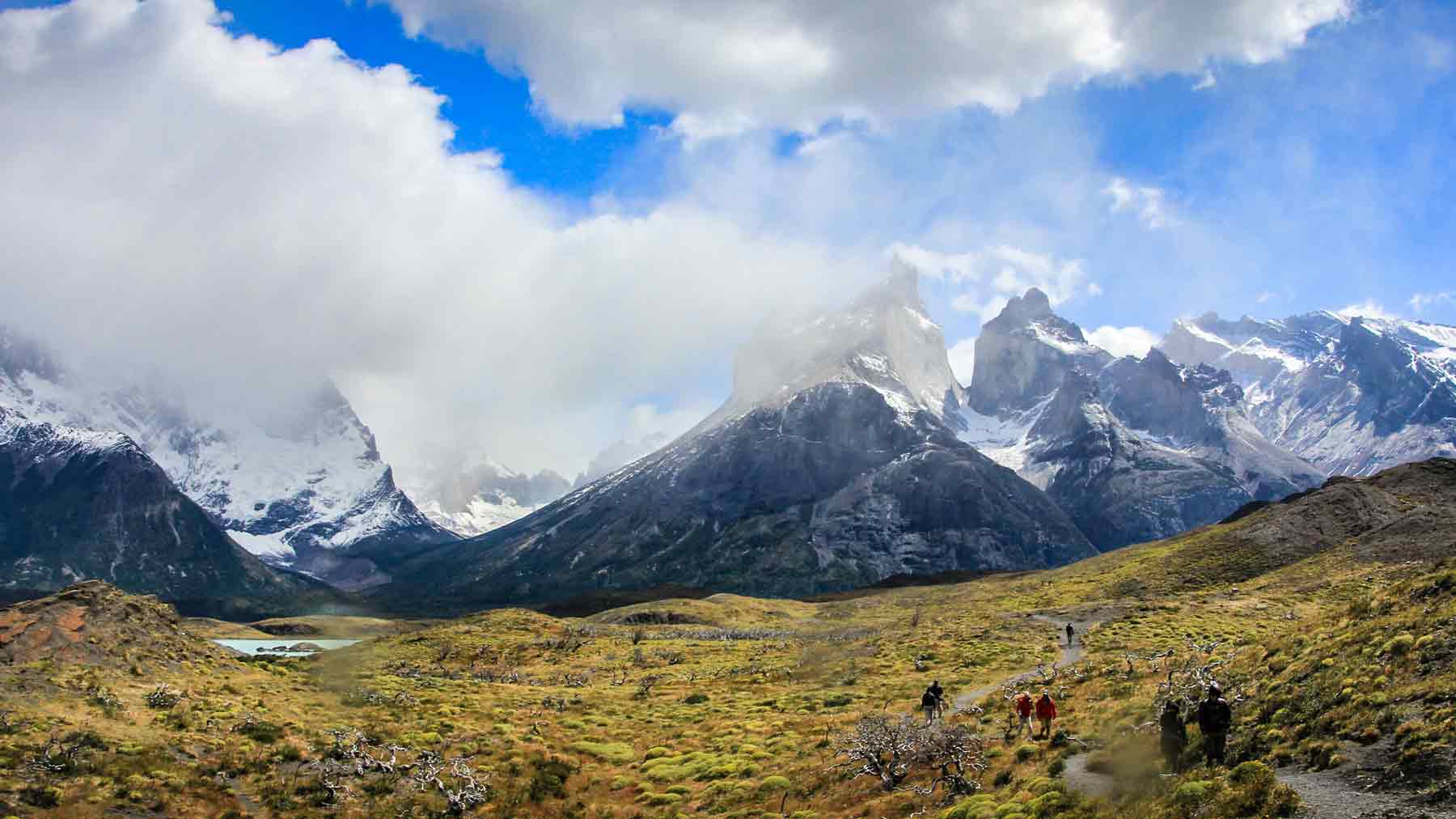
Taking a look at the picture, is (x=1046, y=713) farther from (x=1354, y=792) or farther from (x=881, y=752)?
(x=1354, y=792)

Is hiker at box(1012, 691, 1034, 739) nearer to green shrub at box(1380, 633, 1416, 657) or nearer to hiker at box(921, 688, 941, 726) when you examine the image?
hiker at box(921, 688, 941, 726)

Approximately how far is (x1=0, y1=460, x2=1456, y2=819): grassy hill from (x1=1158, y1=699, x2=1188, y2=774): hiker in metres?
0.98

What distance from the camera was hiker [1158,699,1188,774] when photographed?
83.6 feet

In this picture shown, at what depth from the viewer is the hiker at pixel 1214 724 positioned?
2434 centimetres

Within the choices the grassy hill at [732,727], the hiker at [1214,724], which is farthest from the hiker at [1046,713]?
the hiker at [1214,724]

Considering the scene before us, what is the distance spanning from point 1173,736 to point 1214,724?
4.83 feet

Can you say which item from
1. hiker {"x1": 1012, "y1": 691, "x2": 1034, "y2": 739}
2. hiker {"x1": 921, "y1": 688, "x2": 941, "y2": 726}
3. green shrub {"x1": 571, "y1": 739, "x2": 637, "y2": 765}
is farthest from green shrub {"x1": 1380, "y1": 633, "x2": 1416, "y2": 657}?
green shrub {"x1": 571, "y1": 739, "x2": 637, "y2": 765}

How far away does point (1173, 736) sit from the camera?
25453mm

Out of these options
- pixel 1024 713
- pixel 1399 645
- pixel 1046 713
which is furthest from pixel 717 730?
pixel 1399 645

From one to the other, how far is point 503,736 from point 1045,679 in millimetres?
31774

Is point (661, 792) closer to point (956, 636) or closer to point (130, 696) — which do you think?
point (130, 696)

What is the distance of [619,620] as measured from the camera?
168 metres

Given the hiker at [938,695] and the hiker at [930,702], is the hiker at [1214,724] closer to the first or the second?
the hiker at [938,695]

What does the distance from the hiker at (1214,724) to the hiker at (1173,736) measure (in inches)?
30.1
